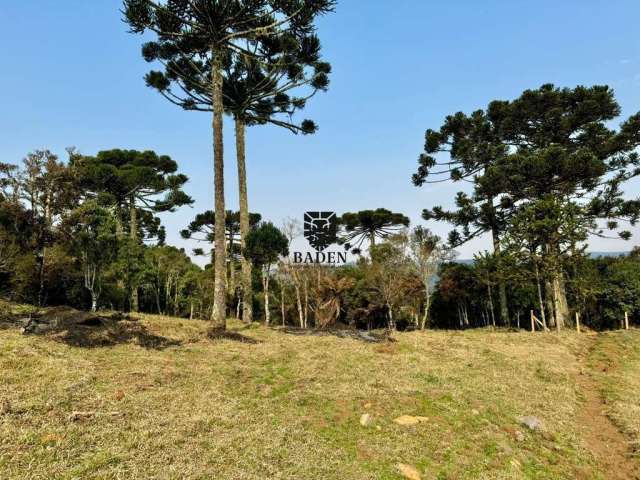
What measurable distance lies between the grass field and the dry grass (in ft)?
0.23

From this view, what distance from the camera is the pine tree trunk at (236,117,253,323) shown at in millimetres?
15500

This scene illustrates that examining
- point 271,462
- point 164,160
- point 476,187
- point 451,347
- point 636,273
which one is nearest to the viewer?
point 271,462

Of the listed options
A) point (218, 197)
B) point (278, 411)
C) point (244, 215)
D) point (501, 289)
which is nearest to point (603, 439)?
point (278, 411)

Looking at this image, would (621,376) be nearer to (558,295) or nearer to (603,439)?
(603,439)

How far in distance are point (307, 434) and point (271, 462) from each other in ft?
3.05

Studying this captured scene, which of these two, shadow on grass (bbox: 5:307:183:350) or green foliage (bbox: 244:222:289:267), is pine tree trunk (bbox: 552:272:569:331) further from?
shadow on grass (bbox: 5:307:183:350)

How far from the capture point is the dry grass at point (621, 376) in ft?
22.2

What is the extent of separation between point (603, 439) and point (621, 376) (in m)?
4.61

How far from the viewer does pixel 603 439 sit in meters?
6.25

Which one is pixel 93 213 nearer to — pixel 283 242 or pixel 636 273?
pixel 283 242

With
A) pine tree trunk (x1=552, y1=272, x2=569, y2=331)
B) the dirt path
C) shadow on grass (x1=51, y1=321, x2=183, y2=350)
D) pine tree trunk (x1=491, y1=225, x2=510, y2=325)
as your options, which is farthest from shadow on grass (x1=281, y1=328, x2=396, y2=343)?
pine tree trunk (x1=491, y1=225, x2=510, y2=325)

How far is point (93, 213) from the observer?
15594 millimetres

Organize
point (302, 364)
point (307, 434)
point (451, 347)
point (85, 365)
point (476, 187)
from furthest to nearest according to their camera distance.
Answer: point (476, 187) → point (451, 347) → point (302, 364) → point (85, 365) → point (307, 434)

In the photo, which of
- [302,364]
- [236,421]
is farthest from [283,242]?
[236,421]
